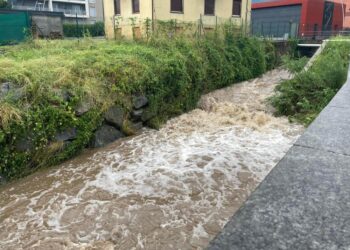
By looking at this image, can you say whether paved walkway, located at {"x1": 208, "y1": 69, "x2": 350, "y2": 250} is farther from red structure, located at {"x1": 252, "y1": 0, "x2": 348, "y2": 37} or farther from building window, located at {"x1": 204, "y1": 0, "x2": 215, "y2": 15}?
red structure, located at {"x1": 252, "y1": 0, "x2": 348, "y2": 37}

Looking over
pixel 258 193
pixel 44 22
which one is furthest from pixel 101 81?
pixel 44 22

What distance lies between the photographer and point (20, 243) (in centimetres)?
397

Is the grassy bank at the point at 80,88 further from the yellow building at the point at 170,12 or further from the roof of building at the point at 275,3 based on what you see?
the roof of building at the point at 275,3

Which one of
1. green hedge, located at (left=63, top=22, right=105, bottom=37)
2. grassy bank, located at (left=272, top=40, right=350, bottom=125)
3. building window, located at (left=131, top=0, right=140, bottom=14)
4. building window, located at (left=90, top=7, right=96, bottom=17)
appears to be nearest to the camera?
grassy bank, located at (left=272, top=40, right=350, bottom=125)

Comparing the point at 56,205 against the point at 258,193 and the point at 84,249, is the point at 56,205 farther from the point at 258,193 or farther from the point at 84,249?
the point at 258,193

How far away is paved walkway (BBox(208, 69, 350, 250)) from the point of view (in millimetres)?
1186

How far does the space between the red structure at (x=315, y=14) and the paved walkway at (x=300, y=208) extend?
26483 mm

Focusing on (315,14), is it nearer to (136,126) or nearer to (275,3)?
(275,3)

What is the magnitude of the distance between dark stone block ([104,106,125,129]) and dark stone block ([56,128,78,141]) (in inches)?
38.7

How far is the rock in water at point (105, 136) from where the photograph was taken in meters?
7.03

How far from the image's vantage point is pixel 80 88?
267 inches

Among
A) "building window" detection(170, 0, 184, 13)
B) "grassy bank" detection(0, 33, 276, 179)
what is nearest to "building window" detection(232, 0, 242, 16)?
"building window" detection(170, 0, 184, 13)

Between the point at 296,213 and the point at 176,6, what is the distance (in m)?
17.9

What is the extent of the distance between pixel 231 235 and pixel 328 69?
9512 mm
